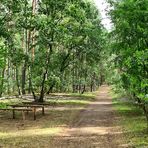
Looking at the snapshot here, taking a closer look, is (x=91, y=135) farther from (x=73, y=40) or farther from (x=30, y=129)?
(x=73, y=40)

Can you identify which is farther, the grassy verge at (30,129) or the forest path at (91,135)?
the grassy verge at (30,129)

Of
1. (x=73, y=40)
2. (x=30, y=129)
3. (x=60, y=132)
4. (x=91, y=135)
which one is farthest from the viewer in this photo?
(x=73, y=40)

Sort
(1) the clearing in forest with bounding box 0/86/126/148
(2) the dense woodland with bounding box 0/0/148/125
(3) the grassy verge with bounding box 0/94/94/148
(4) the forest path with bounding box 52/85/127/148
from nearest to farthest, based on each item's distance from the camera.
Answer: (4) the forest path with bounding box 52/85/127/148 < (1) the clearing in forest with bounding box 0/86/126/148 < (3) the grassy verge with bounding box 0/94/94/148 < (2) the dense woodland with bounding box 0/0/148/125

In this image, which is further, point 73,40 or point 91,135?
point 73,40

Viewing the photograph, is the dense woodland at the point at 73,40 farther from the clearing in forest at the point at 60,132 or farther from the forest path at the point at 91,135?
the clearing in forest at the point at 60,132

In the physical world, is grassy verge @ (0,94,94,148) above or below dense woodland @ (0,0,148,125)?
below

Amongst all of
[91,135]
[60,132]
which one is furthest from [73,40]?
[91,135]

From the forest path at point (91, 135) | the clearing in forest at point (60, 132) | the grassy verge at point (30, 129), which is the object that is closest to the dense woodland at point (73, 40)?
the forest path at point (91, 135)

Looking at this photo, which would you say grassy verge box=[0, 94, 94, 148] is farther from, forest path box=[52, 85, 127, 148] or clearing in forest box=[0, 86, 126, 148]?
forest path box=[52, 85, 127, 148]

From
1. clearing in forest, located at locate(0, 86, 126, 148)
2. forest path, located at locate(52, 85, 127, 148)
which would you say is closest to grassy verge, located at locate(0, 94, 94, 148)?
clearing in forest, located at locate(0, 86, 126, 148)

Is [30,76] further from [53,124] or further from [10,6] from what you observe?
[53,124]

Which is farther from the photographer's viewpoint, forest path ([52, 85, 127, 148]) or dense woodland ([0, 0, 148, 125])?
dense woodland ([0, 0, 148, 125])

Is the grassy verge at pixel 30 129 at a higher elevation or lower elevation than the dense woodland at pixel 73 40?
lower

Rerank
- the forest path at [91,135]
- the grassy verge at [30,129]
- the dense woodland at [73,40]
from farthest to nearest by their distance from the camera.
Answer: the dense woodland at [73,40] < the grassy verge at [30,129] < the forest path at [91,135]
